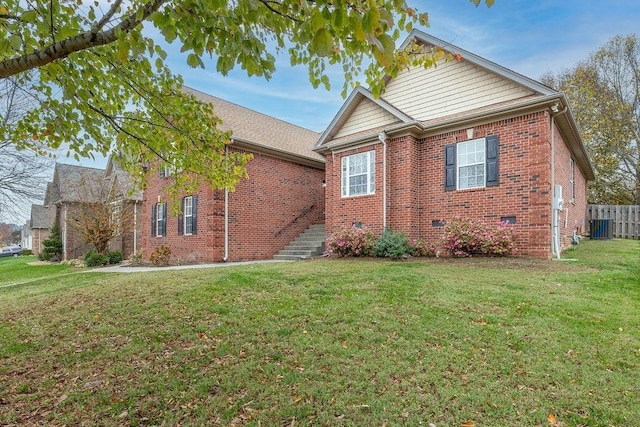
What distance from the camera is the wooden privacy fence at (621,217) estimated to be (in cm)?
1966

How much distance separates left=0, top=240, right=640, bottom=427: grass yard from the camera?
9.64 feet

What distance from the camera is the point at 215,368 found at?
3.70 m

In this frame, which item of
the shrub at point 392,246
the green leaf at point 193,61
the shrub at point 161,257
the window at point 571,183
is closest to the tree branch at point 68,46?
the green leaf at point 193,61

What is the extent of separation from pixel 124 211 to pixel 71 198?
6.95 meters

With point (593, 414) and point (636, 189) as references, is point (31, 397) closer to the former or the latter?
point (593, 414)

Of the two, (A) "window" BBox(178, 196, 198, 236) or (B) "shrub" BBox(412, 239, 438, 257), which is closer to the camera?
(B) "shrub" BBox(412, 239, 438, 257)

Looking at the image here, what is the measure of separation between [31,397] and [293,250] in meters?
11.3

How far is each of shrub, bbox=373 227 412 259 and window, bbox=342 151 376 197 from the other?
203 cm

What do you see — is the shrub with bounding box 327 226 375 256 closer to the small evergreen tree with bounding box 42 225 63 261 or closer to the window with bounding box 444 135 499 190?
the window with bounding box 444 135 499 190

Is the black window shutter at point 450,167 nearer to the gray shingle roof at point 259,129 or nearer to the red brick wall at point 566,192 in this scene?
the red brick wall at point 566,192

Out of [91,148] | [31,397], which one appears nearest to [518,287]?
[31,397]

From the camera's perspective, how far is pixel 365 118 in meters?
13.1

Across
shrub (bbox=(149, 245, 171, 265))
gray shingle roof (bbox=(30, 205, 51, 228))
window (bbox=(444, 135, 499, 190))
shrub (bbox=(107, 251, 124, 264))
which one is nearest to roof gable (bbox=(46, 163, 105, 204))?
shrub (bbox=(107, 251, 124, 264))

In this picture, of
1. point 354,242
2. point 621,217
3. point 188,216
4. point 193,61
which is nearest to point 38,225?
point 188,216
